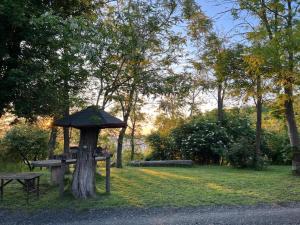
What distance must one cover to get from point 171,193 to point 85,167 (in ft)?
7.04

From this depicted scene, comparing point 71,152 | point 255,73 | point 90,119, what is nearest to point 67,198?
point 71,152

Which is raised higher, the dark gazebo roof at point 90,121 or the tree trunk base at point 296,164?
the dark gazebo roof at point 90,121

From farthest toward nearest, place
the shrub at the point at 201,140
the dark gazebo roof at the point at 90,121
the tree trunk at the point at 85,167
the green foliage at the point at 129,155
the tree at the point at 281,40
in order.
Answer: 1. the green foliage at the point at 129,155
2. the shrub at the point at 201,140
3. the tree at the point at 281,40
4. the tree trunk at the point at 85,167
5. the dark gazebo roof at the point at 90,121

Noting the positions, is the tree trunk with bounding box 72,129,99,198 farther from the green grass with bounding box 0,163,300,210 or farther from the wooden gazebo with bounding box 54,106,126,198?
the green grass with bounding box 0,163,300,210

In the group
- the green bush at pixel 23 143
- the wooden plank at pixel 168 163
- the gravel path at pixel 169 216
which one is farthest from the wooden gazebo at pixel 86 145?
the wooden plank at pixel 168 163

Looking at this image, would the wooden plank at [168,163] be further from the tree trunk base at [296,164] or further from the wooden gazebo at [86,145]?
the wooden gazebo at [86,145]

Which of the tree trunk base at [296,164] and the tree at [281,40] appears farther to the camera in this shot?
the tree trunk base at [296,164]

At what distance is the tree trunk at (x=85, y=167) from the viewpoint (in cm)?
733

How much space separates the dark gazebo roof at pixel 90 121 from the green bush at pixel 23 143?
6.70 metres

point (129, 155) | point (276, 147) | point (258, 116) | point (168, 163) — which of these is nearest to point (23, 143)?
point (168, 163)

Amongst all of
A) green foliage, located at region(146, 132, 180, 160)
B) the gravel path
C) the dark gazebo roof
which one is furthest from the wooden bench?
the gravel path

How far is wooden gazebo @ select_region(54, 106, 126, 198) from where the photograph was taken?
7.17 meters

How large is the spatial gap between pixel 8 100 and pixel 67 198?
2.49 metres

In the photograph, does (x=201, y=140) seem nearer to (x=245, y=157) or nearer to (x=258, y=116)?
(x=245, y=157)
